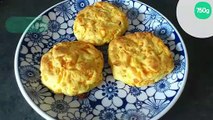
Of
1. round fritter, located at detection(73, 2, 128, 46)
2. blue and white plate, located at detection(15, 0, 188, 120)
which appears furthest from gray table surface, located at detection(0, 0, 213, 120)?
round fritter, located at detection(73, 2, 128, 46)

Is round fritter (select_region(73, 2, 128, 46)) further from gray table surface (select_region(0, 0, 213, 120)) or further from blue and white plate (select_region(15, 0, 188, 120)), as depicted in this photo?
gray table surface (select_region(0, 0, 213, 120))

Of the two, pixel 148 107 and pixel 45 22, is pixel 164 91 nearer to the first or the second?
pixel 148 107

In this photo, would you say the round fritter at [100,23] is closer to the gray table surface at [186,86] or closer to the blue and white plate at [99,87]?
the blue and white plate at [99,87]

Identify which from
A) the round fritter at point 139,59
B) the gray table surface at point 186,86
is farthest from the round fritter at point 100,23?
the gray table surface at point 186,86

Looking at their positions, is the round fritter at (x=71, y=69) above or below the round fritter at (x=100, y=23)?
below

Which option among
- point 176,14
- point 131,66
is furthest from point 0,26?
point 176,14

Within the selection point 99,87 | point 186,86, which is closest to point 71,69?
point 99,87
